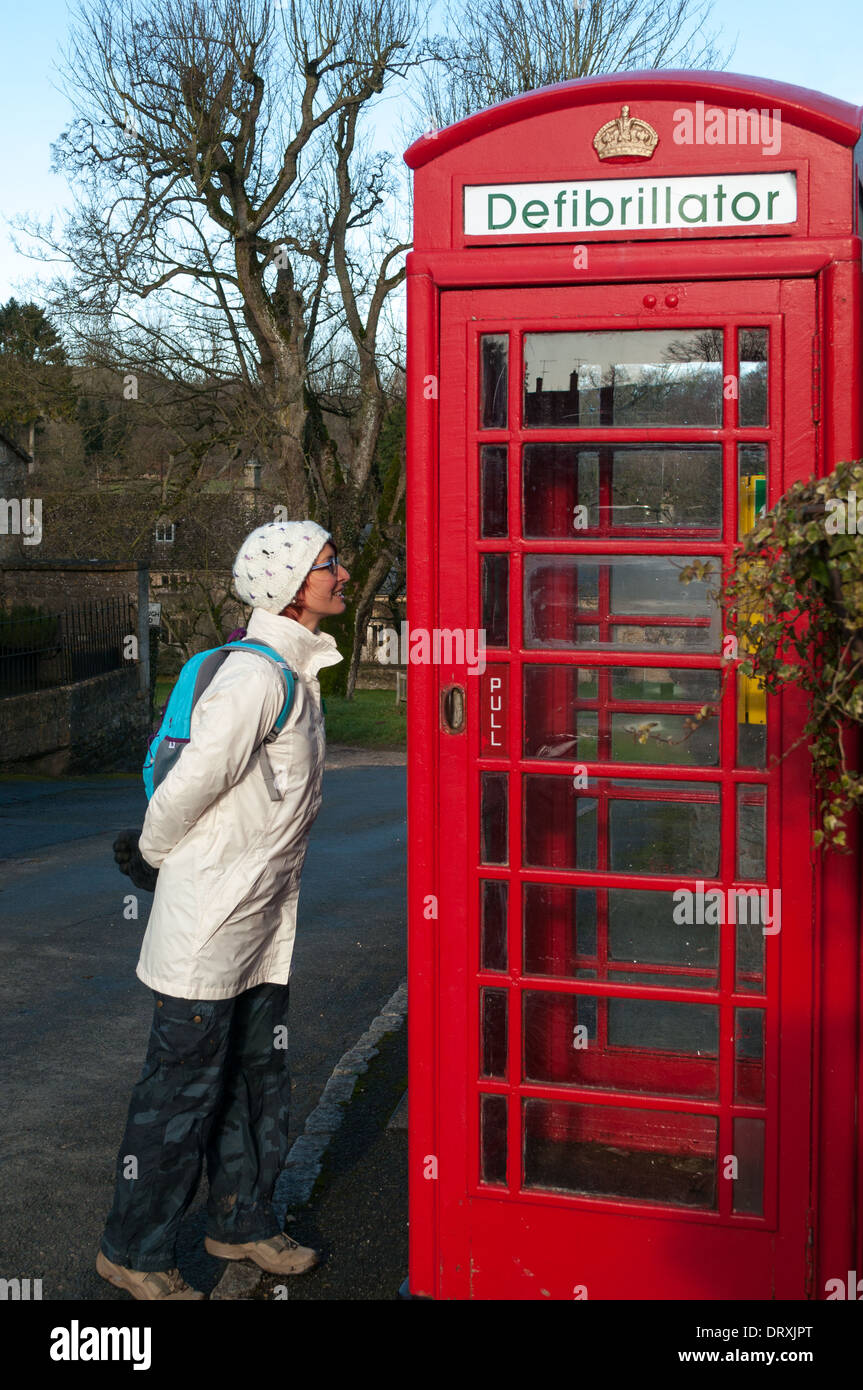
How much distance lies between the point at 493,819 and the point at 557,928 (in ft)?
1.12

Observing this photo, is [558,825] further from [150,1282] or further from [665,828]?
[150,1282]

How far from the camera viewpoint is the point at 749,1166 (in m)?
3.18

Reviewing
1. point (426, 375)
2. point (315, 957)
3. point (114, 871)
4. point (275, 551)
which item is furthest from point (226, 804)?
point (114, 871)

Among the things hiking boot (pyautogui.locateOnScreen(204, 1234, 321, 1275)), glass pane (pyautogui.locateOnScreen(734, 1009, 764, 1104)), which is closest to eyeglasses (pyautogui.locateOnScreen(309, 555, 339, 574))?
glass pane (pyautogui.locateOnScreen(734, 1009, 764, 1104))

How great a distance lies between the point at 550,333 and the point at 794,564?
100 cm

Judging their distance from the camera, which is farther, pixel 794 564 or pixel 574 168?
pixel 574 168

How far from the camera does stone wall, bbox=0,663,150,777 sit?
51.9 feet

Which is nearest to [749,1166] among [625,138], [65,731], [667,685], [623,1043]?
[623,1043]

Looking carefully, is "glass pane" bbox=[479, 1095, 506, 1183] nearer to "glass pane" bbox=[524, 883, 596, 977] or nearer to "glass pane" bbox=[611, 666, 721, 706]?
"glass pane" bbox=[524, 883, 596, 977]

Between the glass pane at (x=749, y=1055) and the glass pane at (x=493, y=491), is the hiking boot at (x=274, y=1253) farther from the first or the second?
the glass pane at (x=493, y=491)

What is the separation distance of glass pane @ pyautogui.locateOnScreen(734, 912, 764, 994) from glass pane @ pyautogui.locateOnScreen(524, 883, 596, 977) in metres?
0.38

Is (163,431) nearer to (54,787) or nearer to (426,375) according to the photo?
(54,787)

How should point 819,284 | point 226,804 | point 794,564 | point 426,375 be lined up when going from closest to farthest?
1. point 794,564
2. point 819,284
3. point 426,375
4. point 226,804

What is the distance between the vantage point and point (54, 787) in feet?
48.9
